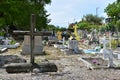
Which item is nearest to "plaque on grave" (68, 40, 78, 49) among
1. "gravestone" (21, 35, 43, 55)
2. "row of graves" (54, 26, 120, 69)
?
"row of graves" (54, 26, 120, 69)

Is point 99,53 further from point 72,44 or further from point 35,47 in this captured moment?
point 35,47

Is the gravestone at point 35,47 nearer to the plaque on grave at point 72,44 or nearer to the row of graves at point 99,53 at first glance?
the row of graves at point 99,53

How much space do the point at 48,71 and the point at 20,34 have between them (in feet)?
6.61

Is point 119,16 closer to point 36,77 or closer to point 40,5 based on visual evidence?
point 40,5

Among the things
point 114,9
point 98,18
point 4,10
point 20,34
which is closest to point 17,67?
point 20,34

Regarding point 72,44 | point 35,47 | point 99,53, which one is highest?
point 72,44

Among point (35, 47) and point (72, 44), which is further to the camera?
point (72, 44)

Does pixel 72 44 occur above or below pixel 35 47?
above

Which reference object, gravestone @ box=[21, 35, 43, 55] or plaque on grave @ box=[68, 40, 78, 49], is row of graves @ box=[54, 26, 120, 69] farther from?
gravestone @ box=[21, 35, 43, 55]

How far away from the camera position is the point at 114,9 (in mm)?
56469

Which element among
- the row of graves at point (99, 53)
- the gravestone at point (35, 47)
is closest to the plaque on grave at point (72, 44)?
the row of graves at point (99, 53)

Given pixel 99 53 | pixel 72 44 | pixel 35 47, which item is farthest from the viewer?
pixel 72 44

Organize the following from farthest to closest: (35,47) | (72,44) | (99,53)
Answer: (72,44), (35,47), (99,53)

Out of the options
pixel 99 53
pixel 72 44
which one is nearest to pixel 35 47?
pixel 72 44
